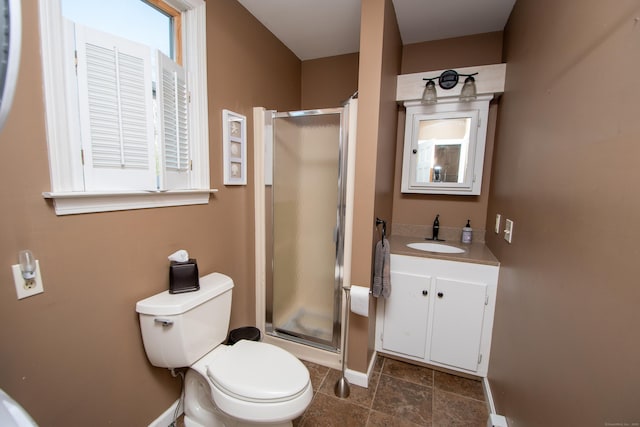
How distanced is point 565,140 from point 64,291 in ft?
6.38

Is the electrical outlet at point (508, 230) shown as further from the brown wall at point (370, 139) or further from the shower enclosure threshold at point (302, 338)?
the shower enclosure threshold at point (302, 338)

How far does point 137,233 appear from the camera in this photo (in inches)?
46.8

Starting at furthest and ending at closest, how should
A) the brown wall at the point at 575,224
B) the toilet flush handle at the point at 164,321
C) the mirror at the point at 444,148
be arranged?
the mirror at the point at 444,148
the toilet flush handle at the point at 164,321
the brown wall at the point at 575,224

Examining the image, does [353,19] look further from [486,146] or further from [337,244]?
[337,244]

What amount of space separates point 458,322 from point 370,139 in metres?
1.37

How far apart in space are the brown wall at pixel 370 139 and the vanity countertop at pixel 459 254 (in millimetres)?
305

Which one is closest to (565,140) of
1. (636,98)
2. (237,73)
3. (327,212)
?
(636,98)

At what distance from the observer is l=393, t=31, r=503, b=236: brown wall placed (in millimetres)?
2020

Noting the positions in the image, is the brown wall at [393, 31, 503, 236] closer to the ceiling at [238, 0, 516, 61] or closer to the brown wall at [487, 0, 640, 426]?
the ceiling at [238, 0, 516, 61]

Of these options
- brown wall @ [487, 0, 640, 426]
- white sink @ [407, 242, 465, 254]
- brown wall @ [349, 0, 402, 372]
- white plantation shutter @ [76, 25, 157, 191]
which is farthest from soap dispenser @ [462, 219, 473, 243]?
white plantation shutter @ [76, 25, 157, 191]

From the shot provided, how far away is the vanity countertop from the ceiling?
1667 mm

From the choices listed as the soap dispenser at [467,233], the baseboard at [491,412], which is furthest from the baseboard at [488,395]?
the soap dispenser at [467,233]

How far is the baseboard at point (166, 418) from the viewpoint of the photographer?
1.32 meters

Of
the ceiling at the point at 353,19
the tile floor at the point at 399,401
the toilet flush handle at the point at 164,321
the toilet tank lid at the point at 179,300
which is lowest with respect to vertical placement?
the tile floor at the point at 399,401
